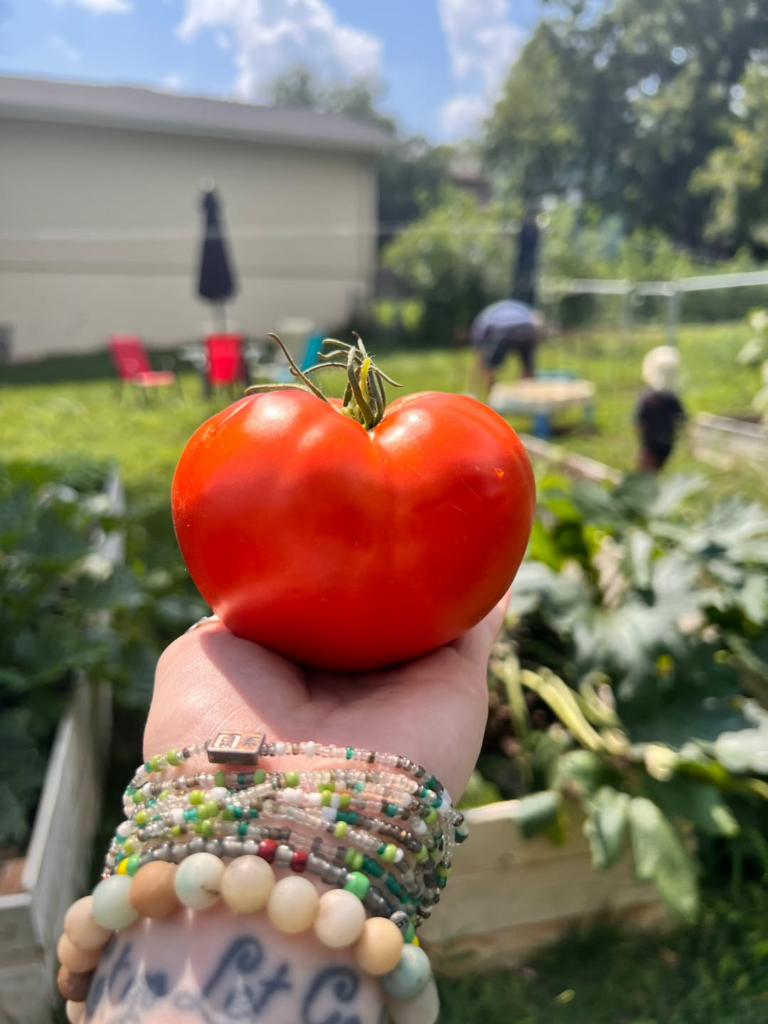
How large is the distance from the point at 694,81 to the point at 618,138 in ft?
20.8

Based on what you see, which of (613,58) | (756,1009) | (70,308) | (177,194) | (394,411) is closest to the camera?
(394,411)

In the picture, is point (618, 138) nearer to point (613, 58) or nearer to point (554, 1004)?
point (613, 58)

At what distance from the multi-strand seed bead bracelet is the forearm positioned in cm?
2

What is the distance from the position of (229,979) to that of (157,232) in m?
15.8

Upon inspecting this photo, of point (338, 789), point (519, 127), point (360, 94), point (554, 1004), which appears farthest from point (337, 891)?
point (360, 94)

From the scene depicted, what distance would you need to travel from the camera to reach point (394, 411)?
104cm

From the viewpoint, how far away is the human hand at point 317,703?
0.97 m

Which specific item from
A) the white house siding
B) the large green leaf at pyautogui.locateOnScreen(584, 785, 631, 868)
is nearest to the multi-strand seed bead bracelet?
the large green leaf at pyautogui.locateOnScreen(584, 785, 631, 868)

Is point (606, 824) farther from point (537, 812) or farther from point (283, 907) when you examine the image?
point (283, 907)

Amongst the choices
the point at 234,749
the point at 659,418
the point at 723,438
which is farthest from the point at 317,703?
the point at 723,438

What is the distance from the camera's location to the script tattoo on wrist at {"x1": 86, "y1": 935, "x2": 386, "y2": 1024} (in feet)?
2.50

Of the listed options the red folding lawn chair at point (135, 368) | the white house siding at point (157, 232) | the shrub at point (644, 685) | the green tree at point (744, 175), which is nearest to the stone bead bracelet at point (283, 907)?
the shrub at point (644, 685)

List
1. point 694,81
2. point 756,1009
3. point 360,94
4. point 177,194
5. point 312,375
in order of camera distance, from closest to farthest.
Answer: point 312,375, point 756,1009, point 177,194, point 694,81, point 360,94

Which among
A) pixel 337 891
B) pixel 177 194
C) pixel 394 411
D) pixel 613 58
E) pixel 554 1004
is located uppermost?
pixel 613 58
